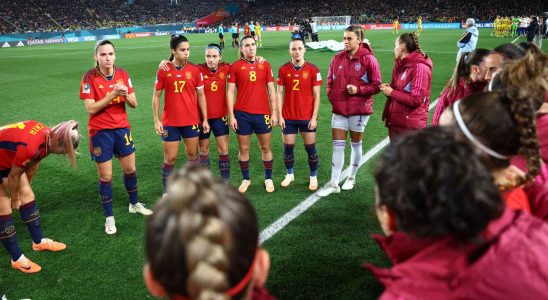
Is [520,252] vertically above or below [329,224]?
above

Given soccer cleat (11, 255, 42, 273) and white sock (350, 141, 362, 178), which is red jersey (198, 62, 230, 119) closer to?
white sock (350, 141, 362, 178)

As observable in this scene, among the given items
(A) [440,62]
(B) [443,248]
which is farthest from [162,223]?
(A) [440,62]

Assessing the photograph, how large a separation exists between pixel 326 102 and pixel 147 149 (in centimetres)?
489

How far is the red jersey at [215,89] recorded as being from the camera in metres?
5.02

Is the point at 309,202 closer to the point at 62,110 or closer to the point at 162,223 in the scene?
the point at 162,223

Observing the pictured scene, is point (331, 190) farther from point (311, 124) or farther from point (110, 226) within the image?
point (110, 226)

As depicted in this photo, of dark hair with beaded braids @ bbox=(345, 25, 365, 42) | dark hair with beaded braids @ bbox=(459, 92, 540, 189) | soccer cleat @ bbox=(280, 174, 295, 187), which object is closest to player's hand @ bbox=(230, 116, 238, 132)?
soccer cleat @ bbox=(280, 174, 295, 187)

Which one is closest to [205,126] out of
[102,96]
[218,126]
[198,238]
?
[218,126]

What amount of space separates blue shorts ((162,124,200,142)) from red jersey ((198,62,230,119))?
15.0 inches

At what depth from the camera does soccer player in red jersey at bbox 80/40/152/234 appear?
398cm

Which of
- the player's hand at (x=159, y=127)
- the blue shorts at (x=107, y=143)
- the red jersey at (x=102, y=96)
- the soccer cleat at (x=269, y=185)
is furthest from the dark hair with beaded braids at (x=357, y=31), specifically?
the blue shorts at (x=107, y=143)

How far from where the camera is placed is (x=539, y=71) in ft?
7.61

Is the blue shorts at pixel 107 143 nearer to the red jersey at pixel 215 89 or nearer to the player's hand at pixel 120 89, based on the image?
the player's hand at pixel 120 89

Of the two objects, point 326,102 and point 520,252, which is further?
point 326,102
